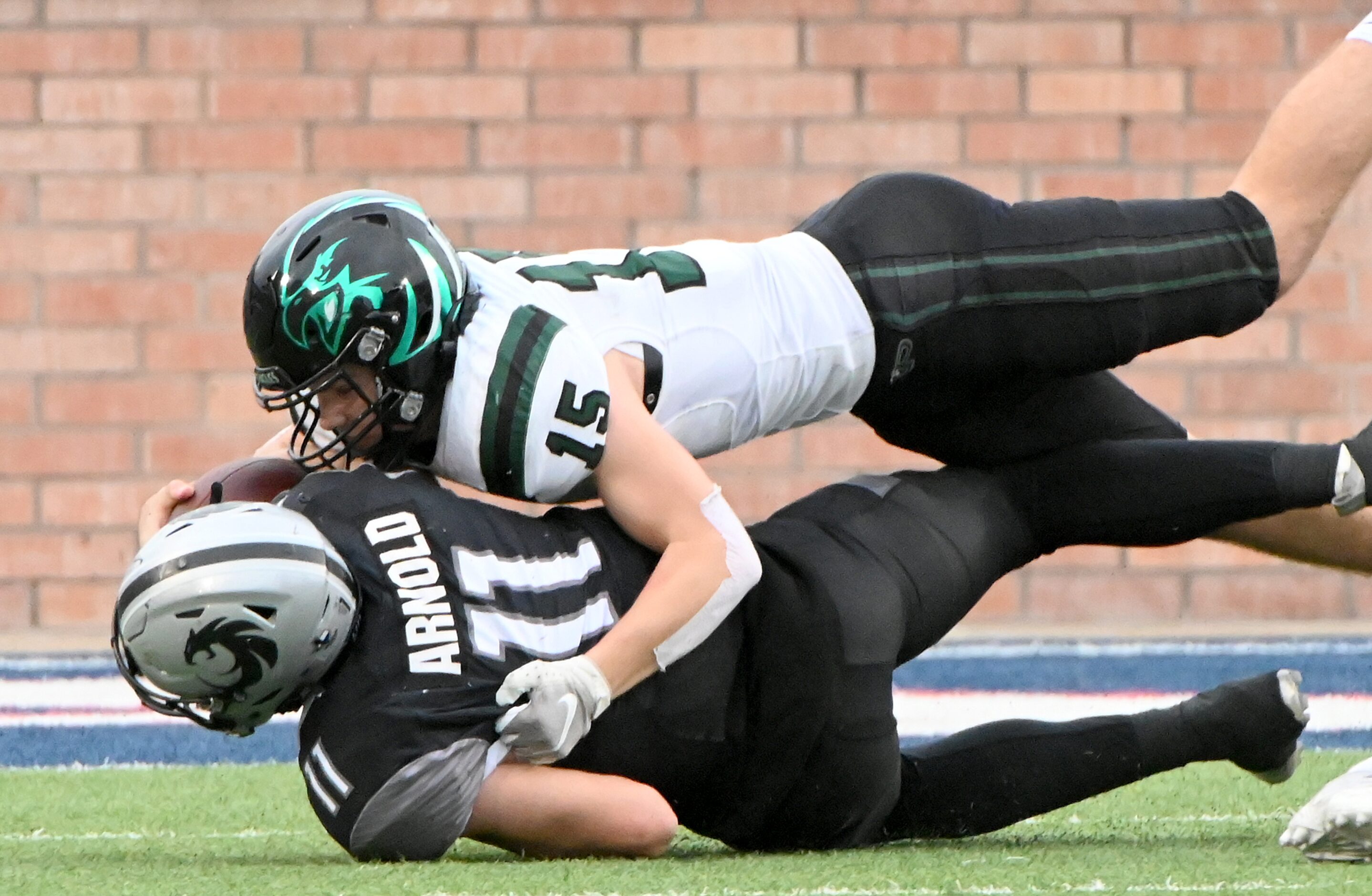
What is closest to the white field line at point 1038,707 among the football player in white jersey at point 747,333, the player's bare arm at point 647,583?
the football player in white jersey at point 747,333

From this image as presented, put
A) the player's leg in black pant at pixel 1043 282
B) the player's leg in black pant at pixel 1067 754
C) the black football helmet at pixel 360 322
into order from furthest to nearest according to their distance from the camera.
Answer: the player's leg in black pant at pixel 1043 282, the player's leg in black pant at pixel 1067 754, the black football helmet at pixel 360 322

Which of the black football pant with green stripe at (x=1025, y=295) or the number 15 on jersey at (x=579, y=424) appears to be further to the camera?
the black football pant with green stripe at (x=1025, y=295)

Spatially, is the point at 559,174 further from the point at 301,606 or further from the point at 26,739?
the point at 301,606

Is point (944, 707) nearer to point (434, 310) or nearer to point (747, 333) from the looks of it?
point (747, 333)

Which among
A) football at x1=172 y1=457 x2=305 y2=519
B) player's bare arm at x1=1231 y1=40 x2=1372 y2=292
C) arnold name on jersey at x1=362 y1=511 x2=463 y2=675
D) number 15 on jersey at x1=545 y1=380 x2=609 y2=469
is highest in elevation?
player's bare arm at x1=1231 y1=40 x2=1372 y2=292

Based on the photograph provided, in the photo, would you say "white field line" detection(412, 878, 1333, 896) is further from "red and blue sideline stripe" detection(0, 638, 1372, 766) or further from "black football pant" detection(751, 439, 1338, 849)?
"red and blue sideline stripe" detection(0, 638, 1372, 766)

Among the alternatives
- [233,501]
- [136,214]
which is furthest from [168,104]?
[233,501]

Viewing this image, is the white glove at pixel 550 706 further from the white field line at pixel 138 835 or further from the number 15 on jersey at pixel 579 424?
the white field line at pixel 138 835

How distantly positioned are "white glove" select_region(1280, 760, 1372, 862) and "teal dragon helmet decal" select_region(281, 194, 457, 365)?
4.24 ft

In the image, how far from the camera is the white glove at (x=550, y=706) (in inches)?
94.0

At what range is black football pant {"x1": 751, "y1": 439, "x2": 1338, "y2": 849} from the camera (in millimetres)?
2615

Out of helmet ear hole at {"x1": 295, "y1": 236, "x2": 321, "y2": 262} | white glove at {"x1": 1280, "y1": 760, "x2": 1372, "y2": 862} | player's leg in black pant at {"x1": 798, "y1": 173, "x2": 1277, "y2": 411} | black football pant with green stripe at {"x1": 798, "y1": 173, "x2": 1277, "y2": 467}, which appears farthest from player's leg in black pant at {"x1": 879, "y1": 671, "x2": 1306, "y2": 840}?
helmet ear hole at {"x1": 295, "y1": 236, "x2": 321, "y2": 262}

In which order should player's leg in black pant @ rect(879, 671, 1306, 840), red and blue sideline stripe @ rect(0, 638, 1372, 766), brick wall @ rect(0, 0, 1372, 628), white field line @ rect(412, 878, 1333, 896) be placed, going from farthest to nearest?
brick wall @ rect(0, 0, 1372, 628) < red and blue sideline stripe @ rect(0, 638, 1372, 766) < player's leg in black pant @ rect(879, 671, 1306, 840) < white field line @ rect(412, 878, 1333, 896)

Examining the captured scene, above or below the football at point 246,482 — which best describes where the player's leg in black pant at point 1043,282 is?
above
